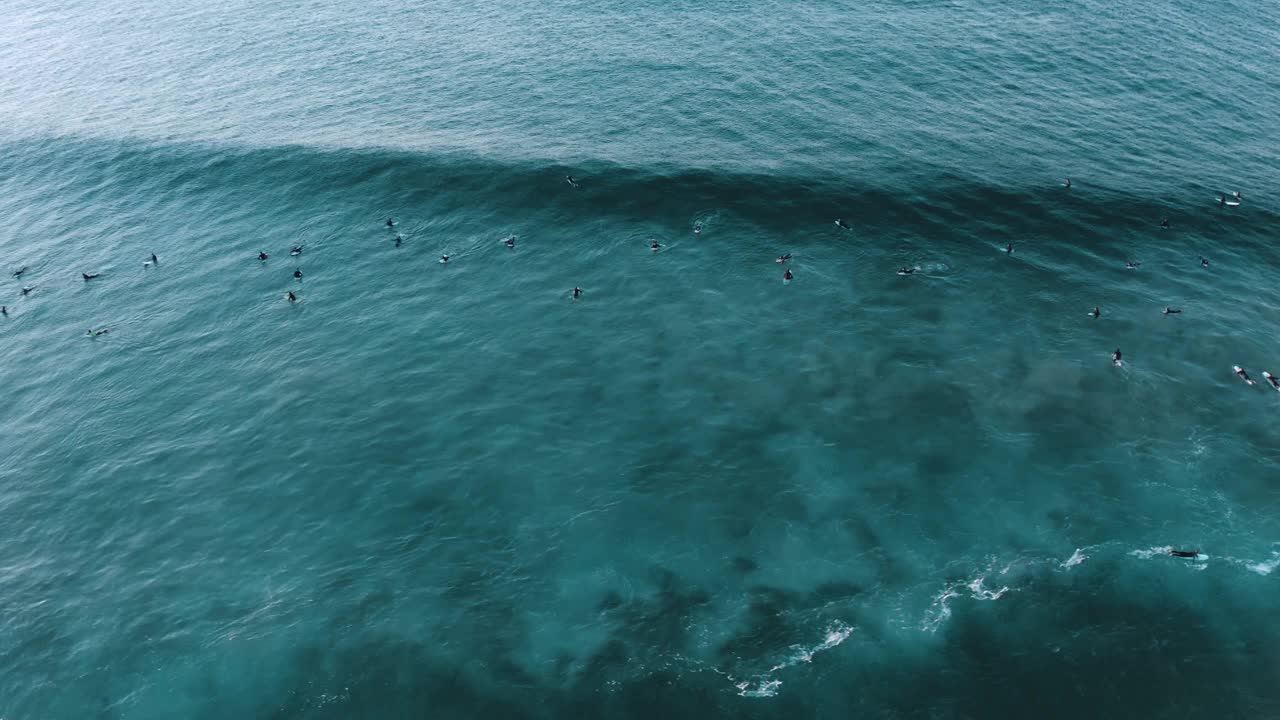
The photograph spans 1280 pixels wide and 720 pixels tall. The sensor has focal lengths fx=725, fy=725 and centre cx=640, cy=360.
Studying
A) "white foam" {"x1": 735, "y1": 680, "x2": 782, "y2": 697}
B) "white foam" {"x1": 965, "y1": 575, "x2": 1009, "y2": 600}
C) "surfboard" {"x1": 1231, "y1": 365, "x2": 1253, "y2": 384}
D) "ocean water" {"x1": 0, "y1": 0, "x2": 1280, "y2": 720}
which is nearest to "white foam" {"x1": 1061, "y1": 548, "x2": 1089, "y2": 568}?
"ocean water" {"x1": 0, "y1": 0, "x2": 1280, "y2": 720}

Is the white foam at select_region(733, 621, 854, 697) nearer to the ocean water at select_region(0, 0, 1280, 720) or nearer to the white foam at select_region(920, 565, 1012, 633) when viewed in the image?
the ocean water at select_region(0, 0, 1280, 720)

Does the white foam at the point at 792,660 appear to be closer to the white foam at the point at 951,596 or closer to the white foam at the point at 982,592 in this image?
the white foam at the point at 951,596

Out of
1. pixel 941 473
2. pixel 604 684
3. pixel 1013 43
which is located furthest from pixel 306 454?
pixel 1013 43

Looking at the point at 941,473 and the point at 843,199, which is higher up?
the point at 843,199

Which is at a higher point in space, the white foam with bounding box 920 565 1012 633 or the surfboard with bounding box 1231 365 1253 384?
the surfboard with bounding box 1231 365 1253 384

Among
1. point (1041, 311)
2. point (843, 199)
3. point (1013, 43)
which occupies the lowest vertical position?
point (1041, 311)

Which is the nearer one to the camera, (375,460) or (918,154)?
(375,460)

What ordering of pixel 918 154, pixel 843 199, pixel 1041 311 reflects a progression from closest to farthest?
pixel 1041 311
pixel 843 199
pixel 918 154

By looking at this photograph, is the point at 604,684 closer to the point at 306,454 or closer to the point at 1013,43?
the point at 306,454

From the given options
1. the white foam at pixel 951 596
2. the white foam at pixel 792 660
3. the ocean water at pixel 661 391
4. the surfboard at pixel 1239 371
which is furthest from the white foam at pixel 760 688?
the surfboard at pixel 1239 371
